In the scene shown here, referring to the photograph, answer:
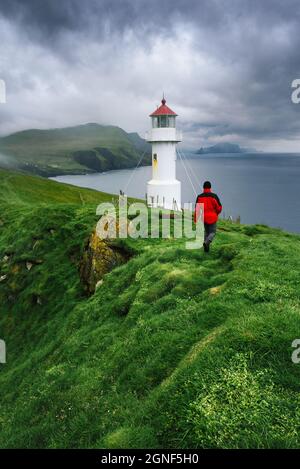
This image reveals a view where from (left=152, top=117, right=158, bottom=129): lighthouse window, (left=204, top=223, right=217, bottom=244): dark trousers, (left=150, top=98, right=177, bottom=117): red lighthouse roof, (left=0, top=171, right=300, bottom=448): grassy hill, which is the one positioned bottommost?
(left=0, top=171, right=300, bottom=448): grassy hill

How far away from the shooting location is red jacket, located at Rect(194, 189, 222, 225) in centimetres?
1593

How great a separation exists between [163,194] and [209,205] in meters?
36.2

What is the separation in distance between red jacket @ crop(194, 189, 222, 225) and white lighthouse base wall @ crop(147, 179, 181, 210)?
35.3 m

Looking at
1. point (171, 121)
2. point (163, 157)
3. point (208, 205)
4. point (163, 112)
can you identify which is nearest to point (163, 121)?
point (171, 121)

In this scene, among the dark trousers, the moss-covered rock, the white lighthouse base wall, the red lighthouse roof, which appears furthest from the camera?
the white lighthouse base wall

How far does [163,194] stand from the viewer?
5200 centimetres

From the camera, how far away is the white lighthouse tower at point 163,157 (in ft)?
169

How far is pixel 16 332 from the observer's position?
71.4ft

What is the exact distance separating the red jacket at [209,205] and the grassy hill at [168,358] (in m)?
2.01

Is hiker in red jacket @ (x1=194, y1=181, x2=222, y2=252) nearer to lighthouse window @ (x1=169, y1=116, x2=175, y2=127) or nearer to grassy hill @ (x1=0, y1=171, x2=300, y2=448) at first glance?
grassy hill @ (x1=0, y1=171, x2=300, y2=448)

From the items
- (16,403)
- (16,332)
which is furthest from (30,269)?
(16,403)

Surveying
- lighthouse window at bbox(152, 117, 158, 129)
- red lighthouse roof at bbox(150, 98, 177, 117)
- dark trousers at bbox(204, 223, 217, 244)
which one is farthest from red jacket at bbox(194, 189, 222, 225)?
lighthouse window at bbox(152, 117, 158, 129)

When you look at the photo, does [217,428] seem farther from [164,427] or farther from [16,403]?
[16,403]
